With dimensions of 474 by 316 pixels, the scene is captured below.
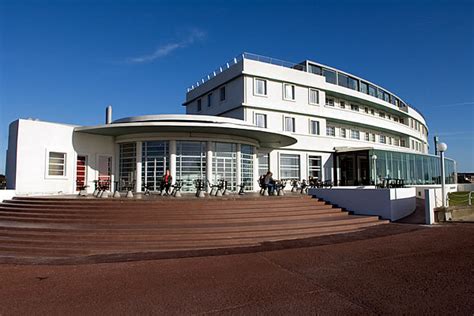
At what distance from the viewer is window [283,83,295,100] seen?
91.6 ft

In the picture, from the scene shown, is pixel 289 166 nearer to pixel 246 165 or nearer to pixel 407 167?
pixel 246 165

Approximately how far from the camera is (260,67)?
26.8 metres

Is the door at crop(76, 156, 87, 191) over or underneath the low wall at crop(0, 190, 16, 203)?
over

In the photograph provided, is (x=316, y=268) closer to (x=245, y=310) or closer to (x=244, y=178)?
(x=245, y=310)

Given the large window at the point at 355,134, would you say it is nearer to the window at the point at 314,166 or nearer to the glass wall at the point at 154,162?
the window at the point at 314,166

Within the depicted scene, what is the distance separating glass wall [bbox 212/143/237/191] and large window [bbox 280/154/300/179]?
23.4 feet

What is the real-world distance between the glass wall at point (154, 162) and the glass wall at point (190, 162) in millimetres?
781

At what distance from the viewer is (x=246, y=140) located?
21.8 meters

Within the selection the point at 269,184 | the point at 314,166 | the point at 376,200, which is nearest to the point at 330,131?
the point at 314,166

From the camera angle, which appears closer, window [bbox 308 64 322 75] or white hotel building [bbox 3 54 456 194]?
white hotel building [bbox 3 54 456 194]

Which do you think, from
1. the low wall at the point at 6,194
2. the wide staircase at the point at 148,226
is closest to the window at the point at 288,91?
the wide staircase at the point at 148,226

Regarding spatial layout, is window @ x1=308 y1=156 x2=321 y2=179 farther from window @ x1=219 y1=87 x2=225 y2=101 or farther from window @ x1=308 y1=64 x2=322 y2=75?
window @ x1=219 y1=87 x2=225 y2=101

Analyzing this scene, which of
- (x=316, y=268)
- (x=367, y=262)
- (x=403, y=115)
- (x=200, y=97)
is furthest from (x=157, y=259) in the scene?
(x=403, y=115)

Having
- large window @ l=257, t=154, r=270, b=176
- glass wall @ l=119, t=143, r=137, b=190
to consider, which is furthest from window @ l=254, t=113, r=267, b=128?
glass wall @ l=119, t=143, r=137, b=190
